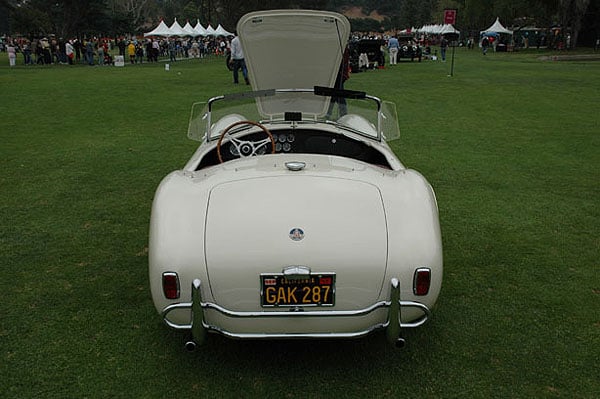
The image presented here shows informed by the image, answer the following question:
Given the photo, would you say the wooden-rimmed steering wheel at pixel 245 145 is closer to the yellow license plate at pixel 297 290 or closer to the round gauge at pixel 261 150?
the round gauge at pixel 261 150

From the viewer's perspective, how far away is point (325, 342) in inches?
124

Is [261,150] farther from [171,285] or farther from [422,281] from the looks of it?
[422,281]

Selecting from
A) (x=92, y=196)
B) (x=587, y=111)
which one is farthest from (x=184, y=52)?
(x=92, y=196)

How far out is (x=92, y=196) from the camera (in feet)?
Result: 19.5

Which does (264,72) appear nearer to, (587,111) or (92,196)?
(92,196)

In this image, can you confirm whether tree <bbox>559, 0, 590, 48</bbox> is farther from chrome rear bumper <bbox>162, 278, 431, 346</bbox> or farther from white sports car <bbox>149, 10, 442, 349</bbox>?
chrome rear bumper <bbox>162, 278, 431, 346</bbox>

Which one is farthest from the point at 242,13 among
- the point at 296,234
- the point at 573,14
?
the point at 296,234

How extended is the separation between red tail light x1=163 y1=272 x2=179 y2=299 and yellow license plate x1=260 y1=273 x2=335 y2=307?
16.3 inches

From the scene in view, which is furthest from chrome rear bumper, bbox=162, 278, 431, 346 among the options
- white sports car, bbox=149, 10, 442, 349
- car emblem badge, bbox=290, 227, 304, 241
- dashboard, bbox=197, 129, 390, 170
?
dashboard, bbox=197, 129, 390, 170

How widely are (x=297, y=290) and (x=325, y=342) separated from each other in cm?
77

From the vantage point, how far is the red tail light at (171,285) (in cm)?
257

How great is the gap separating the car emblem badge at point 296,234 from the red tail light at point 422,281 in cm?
59

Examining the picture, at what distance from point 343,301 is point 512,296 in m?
1.72

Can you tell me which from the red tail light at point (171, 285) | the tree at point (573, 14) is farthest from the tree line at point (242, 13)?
the red tail light at point (171, 285)
